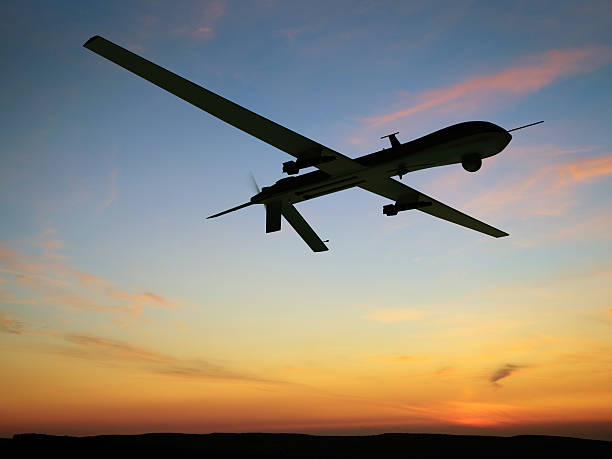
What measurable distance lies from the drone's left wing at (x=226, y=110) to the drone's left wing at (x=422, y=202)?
7.81 feet

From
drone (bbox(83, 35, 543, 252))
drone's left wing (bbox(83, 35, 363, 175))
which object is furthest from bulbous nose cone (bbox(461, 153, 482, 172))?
drone's left wing (bbox(83, 35, 363, 175))

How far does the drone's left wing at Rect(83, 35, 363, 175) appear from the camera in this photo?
63.0 ft

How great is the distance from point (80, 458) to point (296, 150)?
561 inches

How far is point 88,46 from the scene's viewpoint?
62.6 ft

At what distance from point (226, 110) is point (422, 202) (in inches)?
447

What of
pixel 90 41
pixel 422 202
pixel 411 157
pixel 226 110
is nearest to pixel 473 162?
pixel 411 157

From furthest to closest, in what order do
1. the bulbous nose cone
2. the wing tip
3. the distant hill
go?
the distant hill < the bulbous nose cone < the wing tip

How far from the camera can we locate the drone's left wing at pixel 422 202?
81.3 ft

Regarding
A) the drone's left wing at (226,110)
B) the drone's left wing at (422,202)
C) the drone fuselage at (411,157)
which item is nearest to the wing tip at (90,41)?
the drone's left wing at (226,110)

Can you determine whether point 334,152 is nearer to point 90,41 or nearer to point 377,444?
point 90,41

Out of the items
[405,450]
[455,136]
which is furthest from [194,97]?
[405,450]

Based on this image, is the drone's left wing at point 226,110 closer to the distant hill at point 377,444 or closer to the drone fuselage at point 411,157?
the drone fuselage at point 411,157

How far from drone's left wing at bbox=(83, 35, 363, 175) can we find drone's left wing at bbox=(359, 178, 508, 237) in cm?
238

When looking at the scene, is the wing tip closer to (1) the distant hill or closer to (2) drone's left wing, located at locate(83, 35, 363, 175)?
(2) drone's left wing, located at locate(83, 35, 363, 175)
